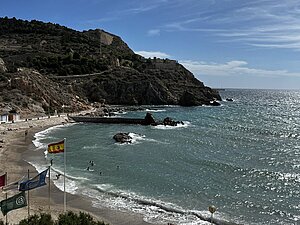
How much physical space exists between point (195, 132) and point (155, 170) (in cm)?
2873

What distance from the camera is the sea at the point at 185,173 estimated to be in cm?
2448

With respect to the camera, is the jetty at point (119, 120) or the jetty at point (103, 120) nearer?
the jetty at point (119, 120)

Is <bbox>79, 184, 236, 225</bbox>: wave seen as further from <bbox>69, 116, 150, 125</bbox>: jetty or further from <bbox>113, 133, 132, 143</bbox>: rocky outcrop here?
<bbox>69, 116, 150, 125</bbox>: jetty

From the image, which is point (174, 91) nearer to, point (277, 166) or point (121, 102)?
point (121, 102)

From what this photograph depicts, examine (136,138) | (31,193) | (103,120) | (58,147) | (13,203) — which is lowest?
(31,193)

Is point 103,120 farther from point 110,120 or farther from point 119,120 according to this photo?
point 119,120

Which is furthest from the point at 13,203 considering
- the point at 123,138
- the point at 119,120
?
the point at 119,120

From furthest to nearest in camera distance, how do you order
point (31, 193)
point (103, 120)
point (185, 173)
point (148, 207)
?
point (103, 120) → point (185, 173) → point (31, 193) → point (148, 207)

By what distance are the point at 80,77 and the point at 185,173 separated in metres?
83.4

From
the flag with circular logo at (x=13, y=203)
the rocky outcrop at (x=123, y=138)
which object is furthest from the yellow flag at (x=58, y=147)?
the rocky outcrop at (x=123, y=138)

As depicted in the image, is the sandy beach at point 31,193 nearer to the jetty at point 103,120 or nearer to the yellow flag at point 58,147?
the yellow flag at point 58,147

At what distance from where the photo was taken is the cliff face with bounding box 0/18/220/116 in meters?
77.4

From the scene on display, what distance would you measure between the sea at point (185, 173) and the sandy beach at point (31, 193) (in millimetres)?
903

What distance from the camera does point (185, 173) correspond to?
3416 centimetres
